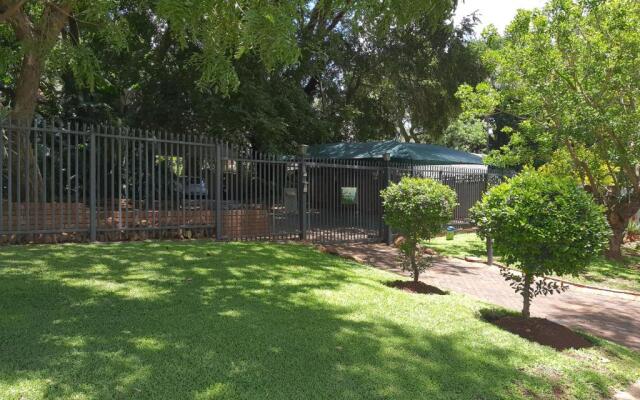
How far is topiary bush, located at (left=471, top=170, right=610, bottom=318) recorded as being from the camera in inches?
220

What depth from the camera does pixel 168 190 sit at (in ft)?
37.0

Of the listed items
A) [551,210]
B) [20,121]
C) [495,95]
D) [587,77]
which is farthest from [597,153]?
[20,121]

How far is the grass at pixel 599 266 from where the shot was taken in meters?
10.3

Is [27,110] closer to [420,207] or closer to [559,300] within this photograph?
[420,207]

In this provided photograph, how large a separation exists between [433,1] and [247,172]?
5564mm

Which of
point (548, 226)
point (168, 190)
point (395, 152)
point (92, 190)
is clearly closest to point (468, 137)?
point (395, 152)

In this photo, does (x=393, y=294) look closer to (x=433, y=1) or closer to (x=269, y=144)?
(x=433, y=1)

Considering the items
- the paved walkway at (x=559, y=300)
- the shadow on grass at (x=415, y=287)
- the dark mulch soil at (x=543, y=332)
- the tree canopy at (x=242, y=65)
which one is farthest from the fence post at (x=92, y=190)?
the dark mulch soil at (x=543, y=332)

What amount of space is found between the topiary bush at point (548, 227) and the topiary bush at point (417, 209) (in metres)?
1.43

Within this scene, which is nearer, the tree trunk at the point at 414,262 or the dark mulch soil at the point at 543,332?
the dark mulch soil at the point at 543,332

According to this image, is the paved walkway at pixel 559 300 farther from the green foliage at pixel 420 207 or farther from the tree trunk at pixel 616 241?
the tree trunk at pixel 616 241

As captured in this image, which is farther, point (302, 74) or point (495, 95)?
point (302, 74)

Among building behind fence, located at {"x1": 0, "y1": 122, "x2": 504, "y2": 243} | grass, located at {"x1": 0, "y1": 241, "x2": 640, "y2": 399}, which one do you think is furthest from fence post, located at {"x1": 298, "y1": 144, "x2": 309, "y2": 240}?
grass, located at {"x1": 0, "y1": 241, "x2": 640, "y2": 399}

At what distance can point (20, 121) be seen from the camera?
946 cm
